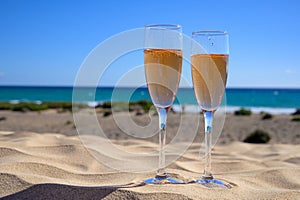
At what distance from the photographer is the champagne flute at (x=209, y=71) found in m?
1.94

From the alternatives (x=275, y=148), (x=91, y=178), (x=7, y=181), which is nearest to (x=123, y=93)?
(x=91, y=178)

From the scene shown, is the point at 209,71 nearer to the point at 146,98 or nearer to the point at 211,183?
the point at 211,183

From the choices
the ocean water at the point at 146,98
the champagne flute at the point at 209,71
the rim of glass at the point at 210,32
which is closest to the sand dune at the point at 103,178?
the champagne flute at the point at 209,71

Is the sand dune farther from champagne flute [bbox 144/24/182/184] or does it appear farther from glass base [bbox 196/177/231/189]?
champagne flute [bbox 144/24/182/184]

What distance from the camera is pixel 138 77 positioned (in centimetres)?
233

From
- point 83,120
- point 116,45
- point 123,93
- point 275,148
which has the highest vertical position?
point 116,45

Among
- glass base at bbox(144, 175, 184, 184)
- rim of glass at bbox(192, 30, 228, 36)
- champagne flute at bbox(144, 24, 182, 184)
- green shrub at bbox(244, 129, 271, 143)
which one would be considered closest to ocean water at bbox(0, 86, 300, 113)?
champagne flute at bbox(144, 24, 182, 184)

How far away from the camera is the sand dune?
5.66 feet

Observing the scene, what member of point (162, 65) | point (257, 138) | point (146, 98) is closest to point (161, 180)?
point (162, 65)

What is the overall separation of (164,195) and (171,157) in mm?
1366

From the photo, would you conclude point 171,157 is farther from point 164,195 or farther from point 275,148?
point 275,148

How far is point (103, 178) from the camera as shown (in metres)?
2.11

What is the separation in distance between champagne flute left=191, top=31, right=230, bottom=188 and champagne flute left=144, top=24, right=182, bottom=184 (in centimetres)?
11

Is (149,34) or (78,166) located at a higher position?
(149,34)
